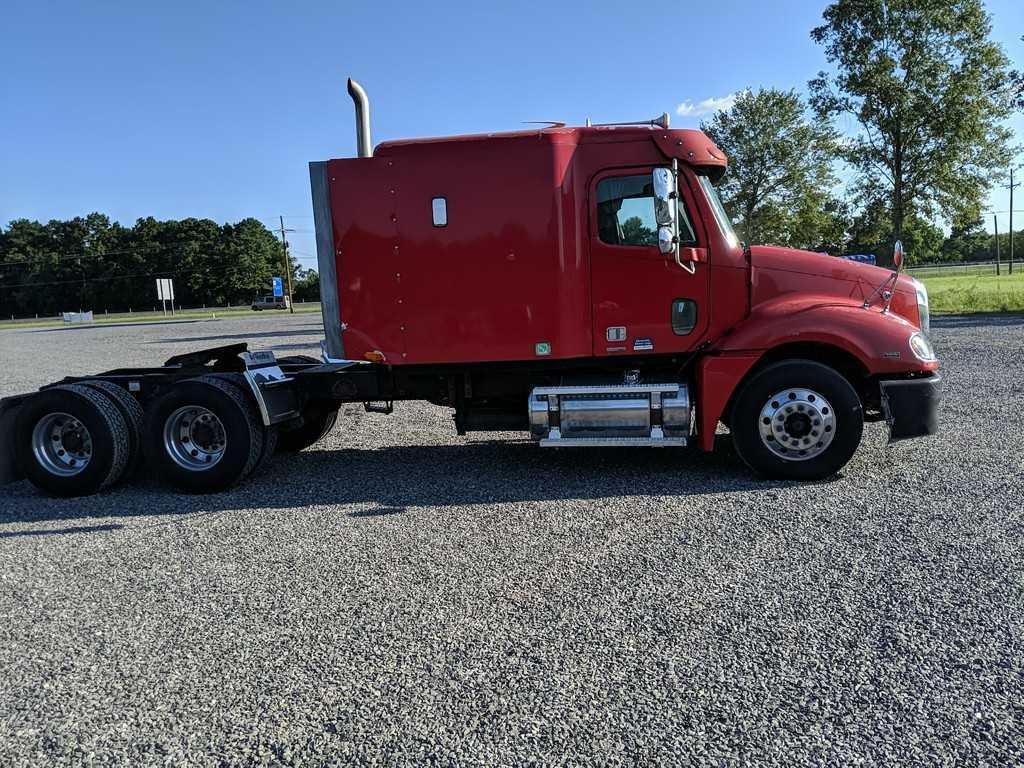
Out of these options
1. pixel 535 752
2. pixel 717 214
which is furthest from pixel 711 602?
pixel 717 214

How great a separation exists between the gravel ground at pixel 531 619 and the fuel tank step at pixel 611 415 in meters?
0.41

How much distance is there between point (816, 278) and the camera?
6.34 metres

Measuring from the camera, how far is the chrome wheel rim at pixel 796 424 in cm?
599

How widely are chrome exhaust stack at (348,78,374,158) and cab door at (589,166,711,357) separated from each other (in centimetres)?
207

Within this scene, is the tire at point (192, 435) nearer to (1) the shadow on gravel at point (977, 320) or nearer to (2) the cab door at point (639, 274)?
(2) the cab door at point (639, 274)

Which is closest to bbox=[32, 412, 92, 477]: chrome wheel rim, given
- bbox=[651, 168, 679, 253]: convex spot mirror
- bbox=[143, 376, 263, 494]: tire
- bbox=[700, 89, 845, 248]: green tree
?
bbox=[143, 376, 263, 494]: tire

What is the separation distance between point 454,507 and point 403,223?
2.50m

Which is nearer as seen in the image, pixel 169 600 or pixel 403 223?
pixel 169 600

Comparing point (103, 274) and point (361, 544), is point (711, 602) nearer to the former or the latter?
point (361, 544)

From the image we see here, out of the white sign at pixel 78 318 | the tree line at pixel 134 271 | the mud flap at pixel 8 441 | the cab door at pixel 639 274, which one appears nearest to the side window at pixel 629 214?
the cab door at pixel 639 274

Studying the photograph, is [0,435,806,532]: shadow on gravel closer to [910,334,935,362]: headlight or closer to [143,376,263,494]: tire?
[143,376,263,494]: tire

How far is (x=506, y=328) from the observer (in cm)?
638

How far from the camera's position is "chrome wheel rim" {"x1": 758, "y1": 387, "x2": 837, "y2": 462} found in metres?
5.99

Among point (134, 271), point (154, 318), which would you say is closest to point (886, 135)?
point (154, 318)
